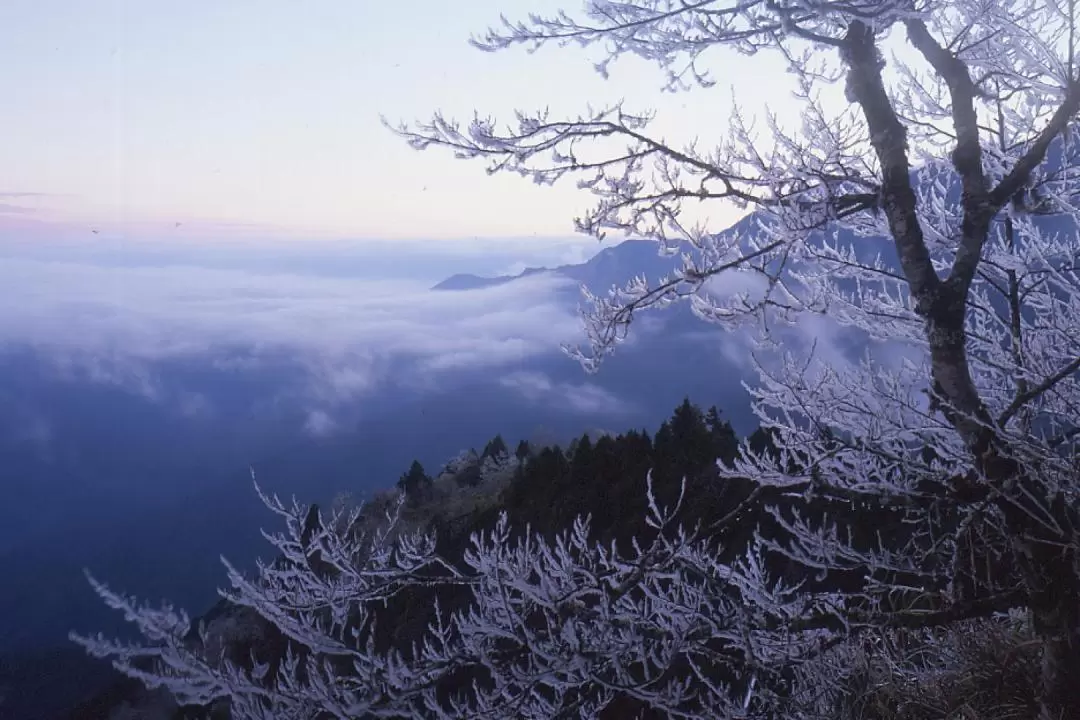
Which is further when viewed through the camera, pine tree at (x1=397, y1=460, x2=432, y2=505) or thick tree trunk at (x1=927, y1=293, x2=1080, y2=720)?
pine tree at (x1=397, y1=460, x2=432, y2=505)

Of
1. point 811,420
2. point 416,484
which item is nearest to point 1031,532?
point 811,420

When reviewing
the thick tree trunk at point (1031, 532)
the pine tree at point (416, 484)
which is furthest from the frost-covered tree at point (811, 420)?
the pine tree at point (416, 484)

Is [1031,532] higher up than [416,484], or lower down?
higher up

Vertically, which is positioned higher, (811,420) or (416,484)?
(811,420)

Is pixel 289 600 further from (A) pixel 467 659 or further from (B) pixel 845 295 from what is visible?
(B) pixel 845 295

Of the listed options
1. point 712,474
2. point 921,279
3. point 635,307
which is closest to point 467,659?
point 635,307

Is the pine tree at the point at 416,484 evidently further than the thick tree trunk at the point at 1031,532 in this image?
Yes

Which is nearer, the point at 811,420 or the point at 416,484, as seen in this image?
the point at 811,420

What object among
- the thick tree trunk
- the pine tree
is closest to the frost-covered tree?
the thick tree trunk

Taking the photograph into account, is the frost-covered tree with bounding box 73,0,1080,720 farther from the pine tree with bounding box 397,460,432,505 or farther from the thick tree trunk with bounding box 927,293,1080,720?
the pine tree with bounding box 397,460,432,505

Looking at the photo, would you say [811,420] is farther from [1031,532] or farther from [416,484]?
[416,484]

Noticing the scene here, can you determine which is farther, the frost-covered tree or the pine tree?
the pine tree

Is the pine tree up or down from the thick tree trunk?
down

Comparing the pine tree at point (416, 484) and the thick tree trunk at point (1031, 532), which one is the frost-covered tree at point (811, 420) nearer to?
the thick tree trunk at point (1031, 532)
